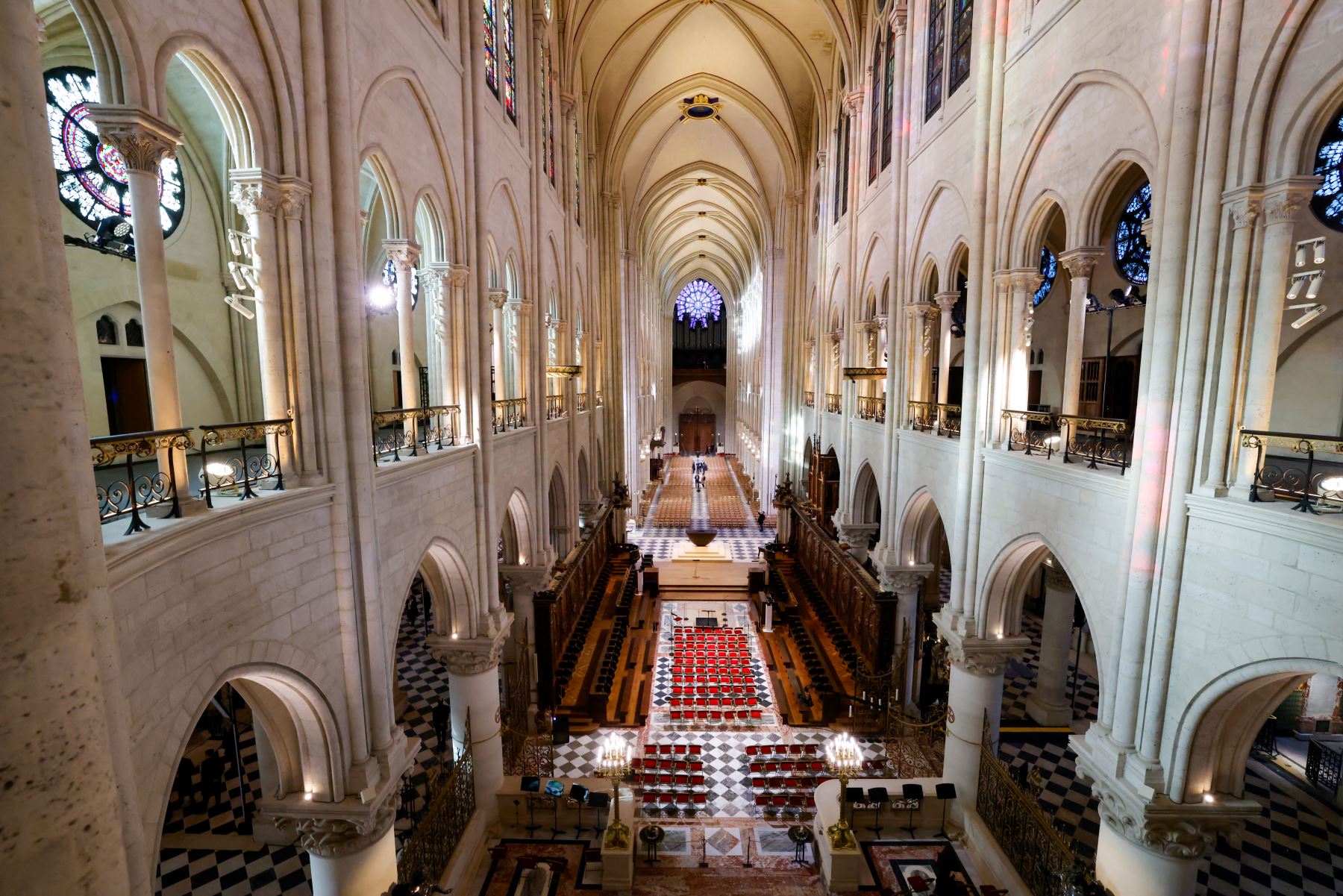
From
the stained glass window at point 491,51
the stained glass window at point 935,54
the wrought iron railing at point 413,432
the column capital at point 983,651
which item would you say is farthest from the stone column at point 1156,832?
the stained glass window at point 491,51

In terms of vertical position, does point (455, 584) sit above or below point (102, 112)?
below

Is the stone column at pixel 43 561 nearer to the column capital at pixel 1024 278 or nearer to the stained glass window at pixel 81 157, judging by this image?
the stained glass window at pixel 81 157

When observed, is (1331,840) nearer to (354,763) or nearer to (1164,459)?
(1164,459)

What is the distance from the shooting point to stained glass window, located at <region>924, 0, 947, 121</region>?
35.6ft

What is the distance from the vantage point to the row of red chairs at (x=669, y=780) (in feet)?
36.0

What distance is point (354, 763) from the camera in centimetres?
592

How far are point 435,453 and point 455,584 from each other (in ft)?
7.61

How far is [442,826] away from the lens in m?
8.15

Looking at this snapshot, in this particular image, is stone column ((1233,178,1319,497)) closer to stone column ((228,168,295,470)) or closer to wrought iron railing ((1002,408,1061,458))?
wrought iron railing ((1002,408,1061,458))

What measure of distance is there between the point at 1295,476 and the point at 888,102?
12182mm

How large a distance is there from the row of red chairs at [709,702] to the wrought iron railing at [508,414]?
7189 millimetres

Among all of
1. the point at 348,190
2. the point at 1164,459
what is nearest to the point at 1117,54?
the point at 1164,459

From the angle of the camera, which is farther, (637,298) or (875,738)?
(637,298)

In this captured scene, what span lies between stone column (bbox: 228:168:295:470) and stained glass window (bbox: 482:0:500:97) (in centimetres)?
661
